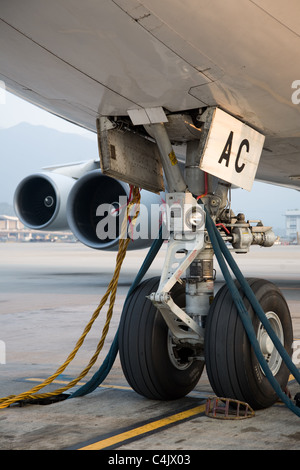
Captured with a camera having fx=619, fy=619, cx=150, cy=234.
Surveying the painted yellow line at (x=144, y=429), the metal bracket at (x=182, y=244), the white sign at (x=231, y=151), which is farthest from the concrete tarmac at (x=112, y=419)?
the white sign at (x=231, y=151)

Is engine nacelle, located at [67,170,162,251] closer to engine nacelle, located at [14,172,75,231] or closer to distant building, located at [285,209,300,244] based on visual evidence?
engine nacelle, located at [14,172,75,231]

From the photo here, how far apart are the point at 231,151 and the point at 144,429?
2.11 m

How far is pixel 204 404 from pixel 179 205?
154 centimetres

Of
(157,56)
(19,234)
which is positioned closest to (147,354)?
(157,56)

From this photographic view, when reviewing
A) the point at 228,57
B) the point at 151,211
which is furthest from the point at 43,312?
the point at 228,57

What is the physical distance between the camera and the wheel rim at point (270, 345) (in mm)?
4639

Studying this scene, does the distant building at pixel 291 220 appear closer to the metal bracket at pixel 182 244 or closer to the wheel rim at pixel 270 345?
the wheel rim at pixel 270 345

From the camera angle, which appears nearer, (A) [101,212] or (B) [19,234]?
(A) [101,212]

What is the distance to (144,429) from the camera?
4.00 metres

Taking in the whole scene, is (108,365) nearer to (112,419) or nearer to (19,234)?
(112,419)

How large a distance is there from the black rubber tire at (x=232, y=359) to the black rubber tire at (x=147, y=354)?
0.44 meters

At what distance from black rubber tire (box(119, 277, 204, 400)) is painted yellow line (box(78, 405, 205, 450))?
1.01 feet

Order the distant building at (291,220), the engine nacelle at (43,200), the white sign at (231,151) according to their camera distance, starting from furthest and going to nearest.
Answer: the distant building at (291,220)
the engine nacelle at (43,200)
the white sign at (231,151)


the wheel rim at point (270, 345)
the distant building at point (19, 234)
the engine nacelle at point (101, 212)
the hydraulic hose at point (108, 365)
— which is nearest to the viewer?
the wheel rim at point (270, 345)
